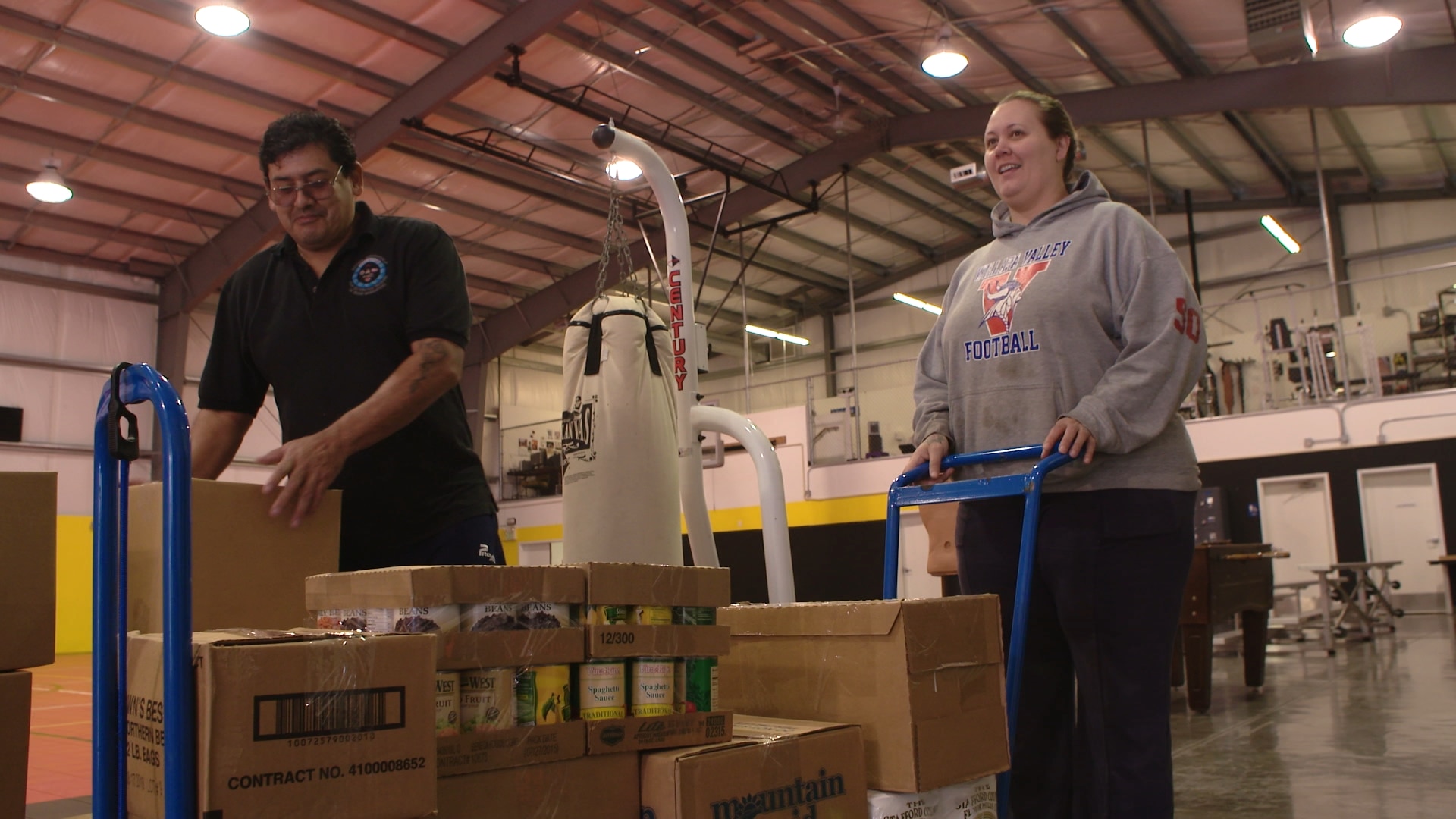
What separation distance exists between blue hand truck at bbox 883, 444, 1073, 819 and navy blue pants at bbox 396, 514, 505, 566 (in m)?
0.83

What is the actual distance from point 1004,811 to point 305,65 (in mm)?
10361

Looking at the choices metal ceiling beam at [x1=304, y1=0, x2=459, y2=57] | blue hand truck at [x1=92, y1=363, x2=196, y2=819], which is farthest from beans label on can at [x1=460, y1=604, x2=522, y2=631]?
metal ceiling beam at [x1=304, y1=0, x2=459, y2=57]

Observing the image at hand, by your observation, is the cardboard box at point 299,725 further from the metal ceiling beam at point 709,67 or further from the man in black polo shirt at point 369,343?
the metal ceiling beam at point 709,67

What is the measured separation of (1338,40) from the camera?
32.9 feet

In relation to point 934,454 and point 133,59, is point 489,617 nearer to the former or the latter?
point 934,454

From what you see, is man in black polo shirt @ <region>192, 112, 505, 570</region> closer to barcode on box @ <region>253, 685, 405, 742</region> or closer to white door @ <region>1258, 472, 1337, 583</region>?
barcode on box @ <region>253, 685, 405, 742</region>

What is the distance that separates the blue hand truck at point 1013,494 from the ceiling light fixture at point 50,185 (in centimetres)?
1176

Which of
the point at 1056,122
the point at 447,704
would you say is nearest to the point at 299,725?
the point at 447,704

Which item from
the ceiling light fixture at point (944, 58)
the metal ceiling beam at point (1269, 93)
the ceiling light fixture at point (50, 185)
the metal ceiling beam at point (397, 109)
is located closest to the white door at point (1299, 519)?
the metal ceiling beam at point (1269, 93)

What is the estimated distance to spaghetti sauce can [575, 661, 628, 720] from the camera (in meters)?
1.63

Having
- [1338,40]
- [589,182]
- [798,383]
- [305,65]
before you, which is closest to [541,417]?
[798,383]

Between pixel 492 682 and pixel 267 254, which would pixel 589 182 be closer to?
pixel 267 254

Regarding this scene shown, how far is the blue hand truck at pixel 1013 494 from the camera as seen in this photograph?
1915 millimetres

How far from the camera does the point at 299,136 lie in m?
1.96
